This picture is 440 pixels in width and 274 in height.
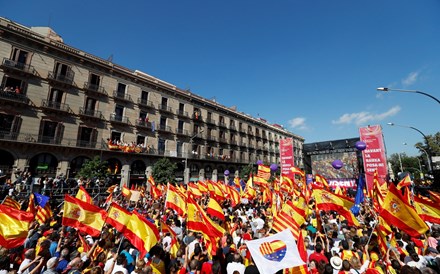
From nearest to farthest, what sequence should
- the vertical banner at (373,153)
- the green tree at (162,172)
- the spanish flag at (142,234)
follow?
the spanish flag at (142,234), the vertical banner at (373,153), the green tree at (162,172)

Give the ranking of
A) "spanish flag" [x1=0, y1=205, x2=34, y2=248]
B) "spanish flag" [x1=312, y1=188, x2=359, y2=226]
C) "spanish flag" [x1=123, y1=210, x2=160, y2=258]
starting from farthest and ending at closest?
"spanish flag" [x1=312, y1=188, x2=359, y2=226] < "spanish flag" [x1=123, y1=210, x2=160, y2=258] < "spanish flag" [x1=0, y1=205, x2=34, y2=248]

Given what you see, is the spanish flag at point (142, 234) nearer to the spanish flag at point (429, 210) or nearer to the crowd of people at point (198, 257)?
the crowd of people at point (198, 257)

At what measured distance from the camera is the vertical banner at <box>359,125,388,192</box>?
59.1ft

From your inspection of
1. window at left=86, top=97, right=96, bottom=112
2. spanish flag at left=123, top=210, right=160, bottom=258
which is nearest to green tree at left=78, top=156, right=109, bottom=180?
window at left=86, top=97, right=96, bottom=112

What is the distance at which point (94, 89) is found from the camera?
82.9 ft

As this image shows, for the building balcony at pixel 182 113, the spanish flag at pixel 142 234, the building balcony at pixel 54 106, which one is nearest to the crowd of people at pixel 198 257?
the spanish flag at pixel 142 234

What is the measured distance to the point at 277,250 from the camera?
399 cm

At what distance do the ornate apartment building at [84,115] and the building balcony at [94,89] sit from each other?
0.10 meters

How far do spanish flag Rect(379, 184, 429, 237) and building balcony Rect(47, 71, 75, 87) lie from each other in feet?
92.3

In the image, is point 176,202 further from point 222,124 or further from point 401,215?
point 222,124

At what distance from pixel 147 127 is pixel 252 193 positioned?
19.9 m

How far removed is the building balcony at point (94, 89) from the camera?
24.6 metres

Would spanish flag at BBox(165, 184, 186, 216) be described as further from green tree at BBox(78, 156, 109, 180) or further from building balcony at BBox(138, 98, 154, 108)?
building balcony at BBox(138, 98, 154, 108)

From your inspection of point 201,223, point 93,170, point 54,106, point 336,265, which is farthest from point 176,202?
point 54,106
